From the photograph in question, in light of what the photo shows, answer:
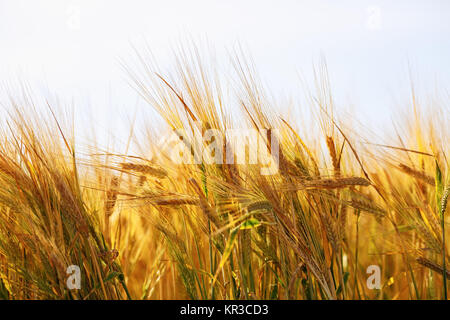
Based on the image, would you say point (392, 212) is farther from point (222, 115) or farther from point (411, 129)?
point (222, 115)

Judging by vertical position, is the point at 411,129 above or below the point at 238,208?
above

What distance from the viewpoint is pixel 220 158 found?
115 cm

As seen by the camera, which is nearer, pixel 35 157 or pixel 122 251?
pixel 35 157

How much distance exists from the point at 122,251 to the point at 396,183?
3.06 ft

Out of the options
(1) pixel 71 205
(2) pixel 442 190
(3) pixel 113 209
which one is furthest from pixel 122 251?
(2) pixel 442 190

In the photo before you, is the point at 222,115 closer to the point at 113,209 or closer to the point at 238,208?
the point at 238,208

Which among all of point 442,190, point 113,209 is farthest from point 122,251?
point 442,190

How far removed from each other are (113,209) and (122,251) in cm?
37
